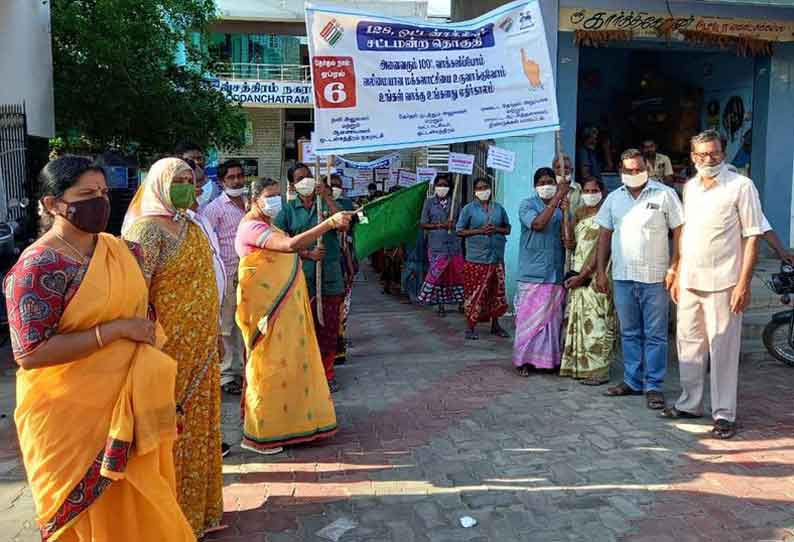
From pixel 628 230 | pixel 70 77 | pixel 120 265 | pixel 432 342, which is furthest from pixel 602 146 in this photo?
pixel 120 265

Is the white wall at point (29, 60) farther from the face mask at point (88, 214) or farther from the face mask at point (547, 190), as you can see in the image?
the face mask at point (88, 214)

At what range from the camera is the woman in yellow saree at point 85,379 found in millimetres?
2678

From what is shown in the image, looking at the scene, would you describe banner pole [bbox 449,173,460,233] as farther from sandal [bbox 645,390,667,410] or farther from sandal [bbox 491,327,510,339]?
sandal [bbox 645,390,667,410]

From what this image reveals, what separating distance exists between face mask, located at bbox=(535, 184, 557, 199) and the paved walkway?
1577 millimetres

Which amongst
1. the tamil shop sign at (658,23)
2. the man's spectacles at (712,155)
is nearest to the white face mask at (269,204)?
the man's spectacles at (712,155)

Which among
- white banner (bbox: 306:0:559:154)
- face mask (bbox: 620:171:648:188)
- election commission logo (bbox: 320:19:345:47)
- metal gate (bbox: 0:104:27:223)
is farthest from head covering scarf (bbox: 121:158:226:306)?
metal gate (bbox: 0:104:27:223)

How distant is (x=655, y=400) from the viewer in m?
5.71

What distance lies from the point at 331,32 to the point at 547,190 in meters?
2.32

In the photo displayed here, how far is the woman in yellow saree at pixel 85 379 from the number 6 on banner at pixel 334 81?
2989mm

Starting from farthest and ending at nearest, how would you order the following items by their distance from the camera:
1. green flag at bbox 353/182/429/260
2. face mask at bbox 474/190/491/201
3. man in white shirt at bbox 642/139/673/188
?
man in white shirt at bbox 642/139/673/188, face mask at bbox 474/190/491/201, green flag at bbox 353/182/429/260

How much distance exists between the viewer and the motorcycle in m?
6.89

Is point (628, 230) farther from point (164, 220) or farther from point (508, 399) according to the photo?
point (164, 220)

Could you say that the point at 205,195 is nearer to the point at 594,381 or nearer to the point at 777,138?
the point at 594,381

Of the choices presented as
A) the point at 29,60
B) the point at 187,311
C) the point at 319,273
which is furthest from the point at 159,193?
the point at 29,60
